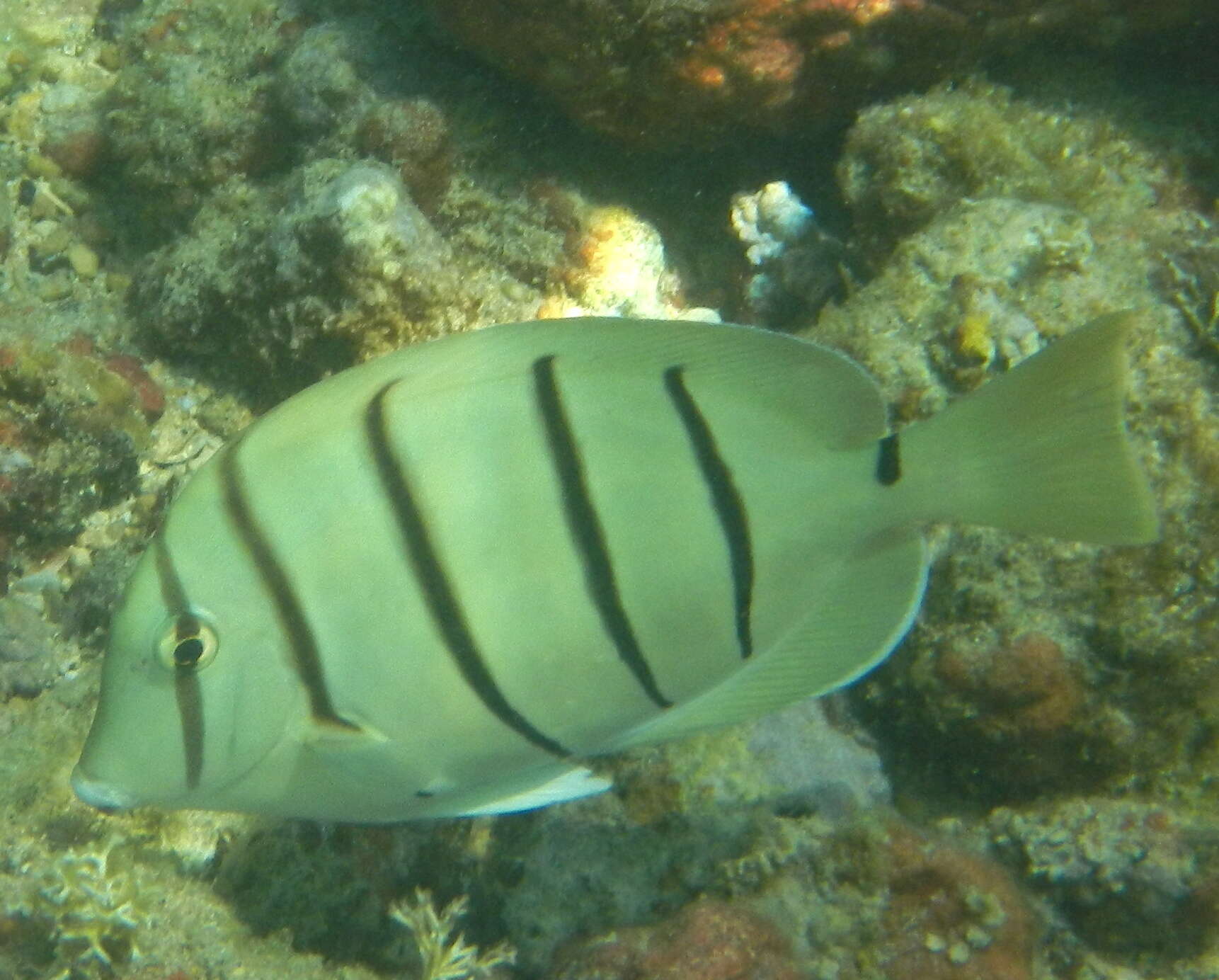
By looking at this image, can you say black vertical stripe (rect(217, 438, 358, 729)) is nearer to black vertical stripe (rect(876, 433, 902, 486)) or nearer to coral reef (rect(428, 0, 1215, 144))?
black vertical stripe (rect(876, 433, 902, 486))

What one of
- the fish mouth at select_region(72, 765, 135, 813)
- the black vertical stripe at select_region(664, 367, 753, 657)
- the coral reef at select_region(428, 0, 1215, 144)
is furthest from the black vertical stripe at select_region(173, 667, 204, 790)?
the coral reef at select_region(428, 0, 1215, 144)

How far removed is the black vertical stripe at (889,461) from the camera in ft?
5.65

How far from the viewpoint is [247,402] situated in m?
4.45

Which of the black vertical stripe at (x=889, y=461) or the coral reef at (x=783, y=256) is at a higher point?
the black vertical stripe at (x=889, y=461)

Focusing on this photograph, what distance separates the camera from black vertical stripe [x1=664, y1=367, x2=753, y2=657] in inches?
65.9

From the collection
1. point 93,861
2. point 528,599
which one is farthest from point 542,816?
point 528,599

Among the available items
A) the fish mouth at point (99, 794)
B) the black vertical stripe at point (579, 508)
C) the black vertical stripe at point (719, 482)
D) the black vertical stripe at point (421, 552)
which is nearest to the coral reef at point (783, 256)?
the black vertical stripe at point (719, 482)

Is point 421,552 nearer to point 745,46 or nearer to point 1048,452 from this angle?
point 1048,452

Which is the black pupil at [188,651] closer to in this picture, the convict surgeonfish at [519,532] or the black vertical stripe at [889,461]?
the convict surgeonfish at [519,532]

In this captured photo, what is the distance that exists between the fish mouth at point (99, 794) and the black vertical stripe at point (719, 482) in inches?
48.3

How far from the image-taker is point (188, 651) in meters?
1.57

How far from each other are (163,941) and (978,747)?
2834mm

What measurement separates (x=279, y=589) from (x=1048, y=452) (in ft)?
4.79

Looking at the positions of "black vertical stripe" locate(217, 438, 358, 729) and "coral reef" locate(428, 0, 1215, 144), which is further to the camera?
"coral reef" locate(428, 0, 1215, 144)
